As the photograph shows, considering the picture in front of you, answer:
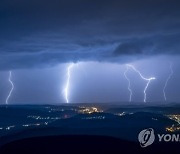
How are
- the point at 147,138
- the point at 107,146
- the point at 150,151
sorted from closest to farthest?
the point at 147,138
the point at 150,151
the point at 107,146

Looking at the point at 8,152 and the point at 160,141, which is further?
the point at 160,141

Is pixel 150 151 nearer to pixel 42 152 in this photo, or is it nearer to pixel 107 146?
pixel 107 146

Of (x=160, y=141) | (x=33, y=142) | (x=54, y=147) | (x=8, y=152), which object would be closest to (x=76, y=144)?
(x=54, y=147)

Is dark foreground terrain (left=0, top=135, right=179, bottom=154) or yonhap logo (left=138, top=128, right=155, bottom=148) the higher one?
yonhap logo (left=138, top=128, right=155, bottom=148)

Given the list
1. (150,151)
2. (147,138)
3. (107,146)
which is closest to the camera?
(147,138)

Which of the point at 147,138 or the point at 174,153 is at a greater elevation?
the point at 147,138

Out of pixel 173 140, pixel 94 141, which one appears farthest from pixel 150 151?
pixel 94 141
